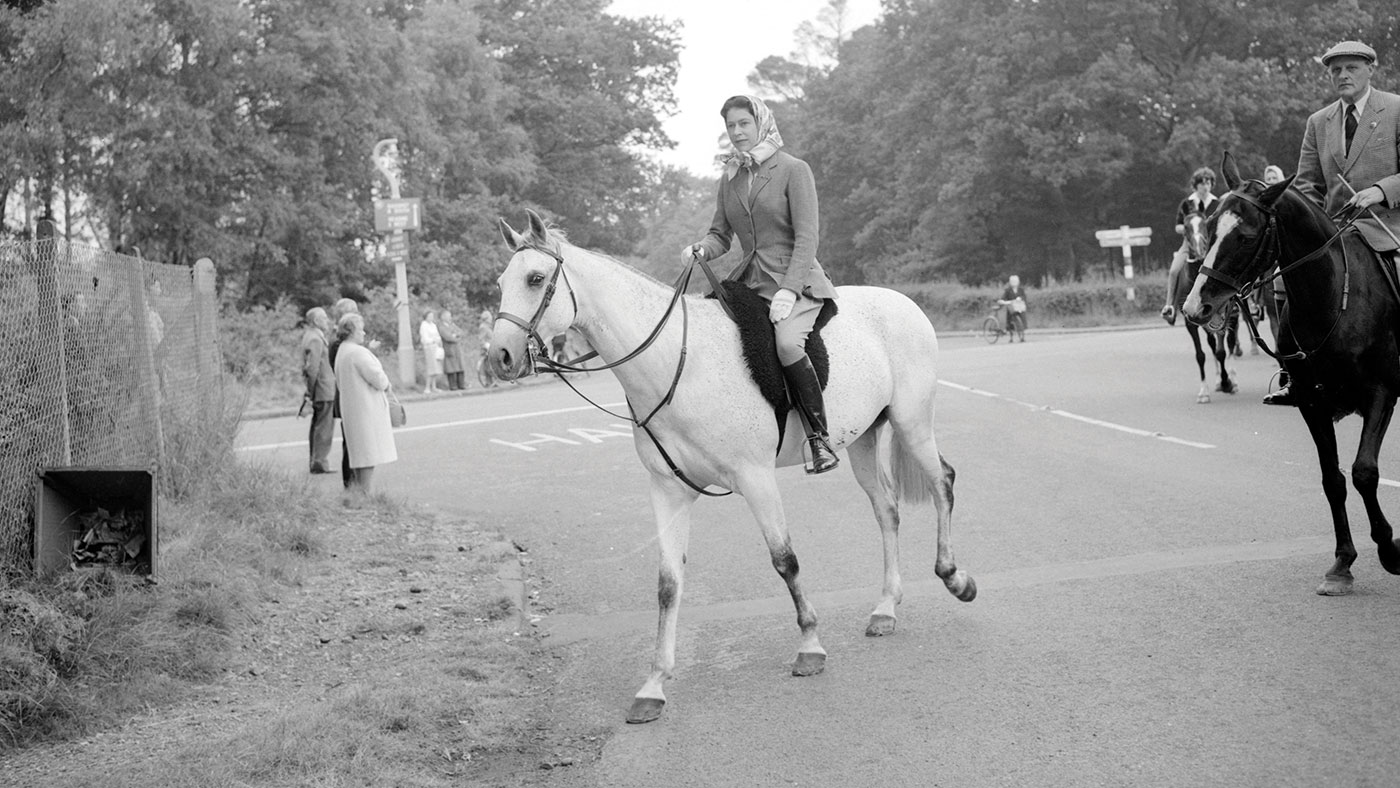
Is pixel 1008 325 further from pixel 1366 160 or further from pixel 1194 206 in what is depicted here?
pixel 1366 160

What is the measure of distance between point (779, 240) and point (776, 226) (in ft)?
0.25

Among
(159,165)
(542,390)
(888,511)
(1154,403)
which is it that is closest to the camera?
(888,511)

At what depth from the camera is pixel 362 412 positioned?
13133mm

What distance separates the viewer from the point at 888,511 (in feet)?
24.5

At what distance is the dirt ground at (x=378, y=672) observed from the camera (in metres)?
5.30

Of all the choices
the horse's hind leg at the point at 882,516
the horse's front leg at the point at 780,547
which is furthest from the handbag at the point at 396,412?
the horse's front leg at the point at 780,547

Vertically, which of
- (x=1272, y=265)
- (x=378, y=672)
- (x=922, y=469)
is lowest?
(x=378, y=672)

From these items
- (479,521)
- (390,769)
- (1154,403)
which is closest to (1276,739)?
(390,769)

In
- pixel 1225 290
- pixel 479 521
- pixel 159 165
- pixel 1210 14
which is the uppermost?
pixel 1210 14

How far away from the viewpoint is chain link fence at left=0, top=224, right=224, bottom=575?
6926 millimetres

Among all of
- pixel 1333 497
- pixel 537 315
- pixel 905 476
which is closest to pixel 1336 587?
pixel 1333 497

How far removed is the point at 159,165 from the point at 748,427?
32.4 metres

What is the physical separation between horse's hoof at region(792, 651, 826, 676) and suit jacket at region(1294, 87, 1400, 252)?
3806 millimetres

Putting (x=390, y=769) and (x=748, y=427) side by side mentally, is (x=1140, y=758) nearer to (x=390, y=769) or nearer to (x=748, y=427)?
(x=748, y=427)
